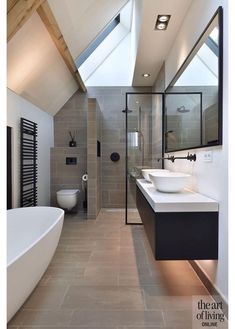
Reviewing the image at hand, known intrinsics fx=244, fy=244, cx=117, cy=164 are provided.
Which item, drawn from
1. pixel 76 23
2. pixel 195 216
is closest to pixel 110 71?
pixel 76 23

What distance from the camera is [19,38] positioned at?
9.10 feet

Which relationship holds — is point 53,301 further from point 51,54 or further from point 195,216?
point 51,54

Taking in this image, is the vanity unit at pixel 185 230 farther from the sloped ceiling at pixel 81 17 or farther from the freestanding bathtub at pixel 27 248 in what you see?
the sloped ceiling at pixel 81 17

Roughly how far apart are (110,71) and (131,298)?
192 inches

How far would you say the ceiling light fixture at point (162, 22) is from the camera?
300 cm

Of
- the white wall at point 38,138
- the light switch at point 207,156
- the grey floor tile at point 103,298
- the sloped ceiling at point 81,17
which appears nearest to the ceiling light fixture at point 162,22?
the sloped ceiling at point 81,17

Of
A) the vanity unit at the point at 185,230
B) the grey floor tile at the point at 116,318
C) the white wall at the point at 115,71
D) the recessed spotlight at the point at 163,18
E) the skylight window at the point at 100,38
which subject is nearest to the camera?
the grey floor tile at the point at 116,318

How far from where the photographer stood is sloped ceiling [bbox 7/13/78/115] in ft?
9.34

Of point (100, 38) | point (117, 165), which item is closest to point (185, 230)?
point (117, 165)

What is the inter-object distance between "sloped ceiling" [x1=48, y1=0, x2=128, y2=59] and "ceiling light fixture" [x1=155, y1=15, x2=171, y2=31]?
1020mm

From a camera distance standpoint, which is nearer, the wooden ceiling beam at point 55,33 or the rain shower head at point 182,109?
the wooden ceiling beam at point 55,33

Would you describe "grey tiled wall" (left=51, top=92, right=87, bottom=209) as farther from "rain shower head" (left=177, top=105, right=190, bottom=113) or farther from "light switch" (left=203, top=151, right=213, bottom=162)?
"light switch" (left=203, top=151, right=213, bottom=162)

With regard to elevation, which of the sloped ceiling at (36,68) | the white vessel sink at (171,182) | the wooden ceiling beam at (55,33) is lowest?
the white vessel sink at (171,182)

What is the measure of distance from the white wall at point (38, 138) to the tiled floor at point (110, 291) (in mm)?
1333
